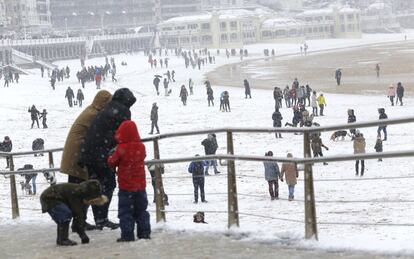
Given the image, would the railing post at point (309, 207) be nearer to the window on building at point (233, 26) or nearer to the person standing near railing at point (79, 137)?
the person standing near railing at point (79, 137)

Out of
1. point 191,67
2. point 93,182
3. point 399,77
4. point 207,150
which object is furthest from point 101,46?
point 93,182

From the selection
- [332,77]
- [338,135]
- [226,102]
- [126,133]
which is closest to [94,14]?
[332,77]

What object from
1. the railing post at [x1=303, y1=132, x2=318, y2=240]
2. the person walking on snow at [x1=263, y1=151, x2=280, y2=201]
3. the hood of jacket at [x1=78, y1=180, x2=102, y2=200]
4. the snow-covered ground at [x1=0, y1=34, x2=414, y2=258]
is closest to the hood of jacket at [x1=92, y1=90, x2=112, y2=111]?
the hood of jacket at [x1=78, y1=180, x2=102, y2=200]

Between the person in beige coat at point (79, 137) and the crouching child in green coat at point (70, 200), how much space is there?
462 millimetres

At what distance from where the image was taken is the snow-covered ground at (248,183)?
285 inches

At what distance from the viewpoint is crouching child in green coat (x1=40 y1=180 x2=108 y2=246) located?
7016 millimetres

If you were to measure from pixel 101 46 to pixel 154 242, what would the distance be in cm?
11323

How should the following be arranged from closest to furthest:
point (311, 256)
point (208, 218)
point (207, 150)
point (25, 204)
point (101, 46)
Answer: point (311, 256)
point (208, 218)
point (25, 204)
point (207, 150)
point (101, 46)

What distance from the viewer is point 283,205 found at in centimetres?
1383

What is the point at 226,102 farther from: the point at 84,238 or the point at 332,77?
the point at 84,238

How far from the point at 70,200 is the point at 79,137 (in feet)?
2.33

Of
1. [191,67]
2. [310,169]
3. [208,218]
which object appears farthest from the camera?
[191,67]

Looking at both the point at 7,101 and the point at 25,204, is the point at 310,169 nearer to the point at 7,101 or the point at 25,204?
the point at 25,204

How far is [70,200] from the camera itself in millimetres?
7094
